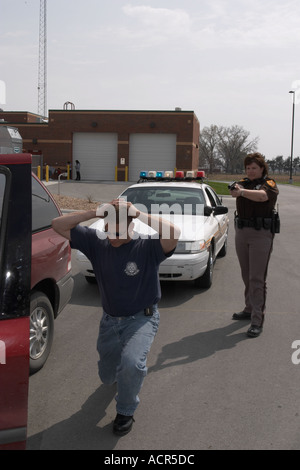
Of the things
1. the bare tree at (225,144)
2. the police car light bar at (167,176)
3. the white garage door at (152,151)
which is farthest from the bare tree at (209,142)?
the police car light bar at (167,176)

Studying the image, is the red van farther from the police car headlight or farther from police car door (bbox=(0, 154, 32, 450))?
the police car headlight

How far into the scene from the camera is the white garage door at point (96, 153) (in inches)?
1364

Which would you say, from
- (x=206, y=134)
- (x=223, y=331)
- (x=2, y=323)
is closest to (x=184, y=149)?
(x=223, y=331)

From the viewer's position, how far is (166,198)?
25.4 ft

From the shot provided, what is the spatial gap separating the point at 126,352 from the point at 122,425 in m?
0.48

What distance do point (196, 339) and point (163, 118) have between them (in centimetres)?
3022

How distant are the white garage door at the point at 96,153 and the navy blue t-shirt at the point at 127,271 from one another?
3194 centimetres

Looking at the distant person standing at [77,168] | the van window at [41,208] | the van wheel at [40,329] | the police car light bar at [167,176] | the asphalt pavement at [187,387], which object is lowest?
the asphalt pavement at [187,387]

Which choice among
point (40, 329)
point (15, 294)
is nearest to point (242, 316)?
point (40, 329)

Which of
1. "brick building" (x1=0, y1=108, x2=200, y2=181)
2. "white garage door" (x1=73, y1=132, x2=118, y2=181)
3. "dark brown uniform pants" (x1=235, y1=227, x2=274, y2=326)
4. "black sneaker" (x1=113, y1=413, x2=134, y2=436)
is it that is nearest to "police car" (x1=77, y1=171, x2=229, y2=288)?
"dark brown uniform pants" (x1=235, y1=227, x2=274, y2=326)

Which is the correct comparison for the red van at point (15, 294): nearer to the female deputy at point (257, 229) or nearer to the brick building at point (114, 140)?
the female deputy at point (257, 229)

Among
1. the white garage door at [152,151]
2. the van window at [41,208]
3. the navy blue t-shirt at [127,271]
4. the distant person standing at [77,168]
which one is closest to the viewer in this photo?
the navy blue t-shirt at [127,271]

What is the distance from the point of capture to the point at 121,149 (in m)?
34.3

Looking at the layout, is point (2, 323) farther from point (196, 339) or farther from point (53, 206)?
point (196, 339)
